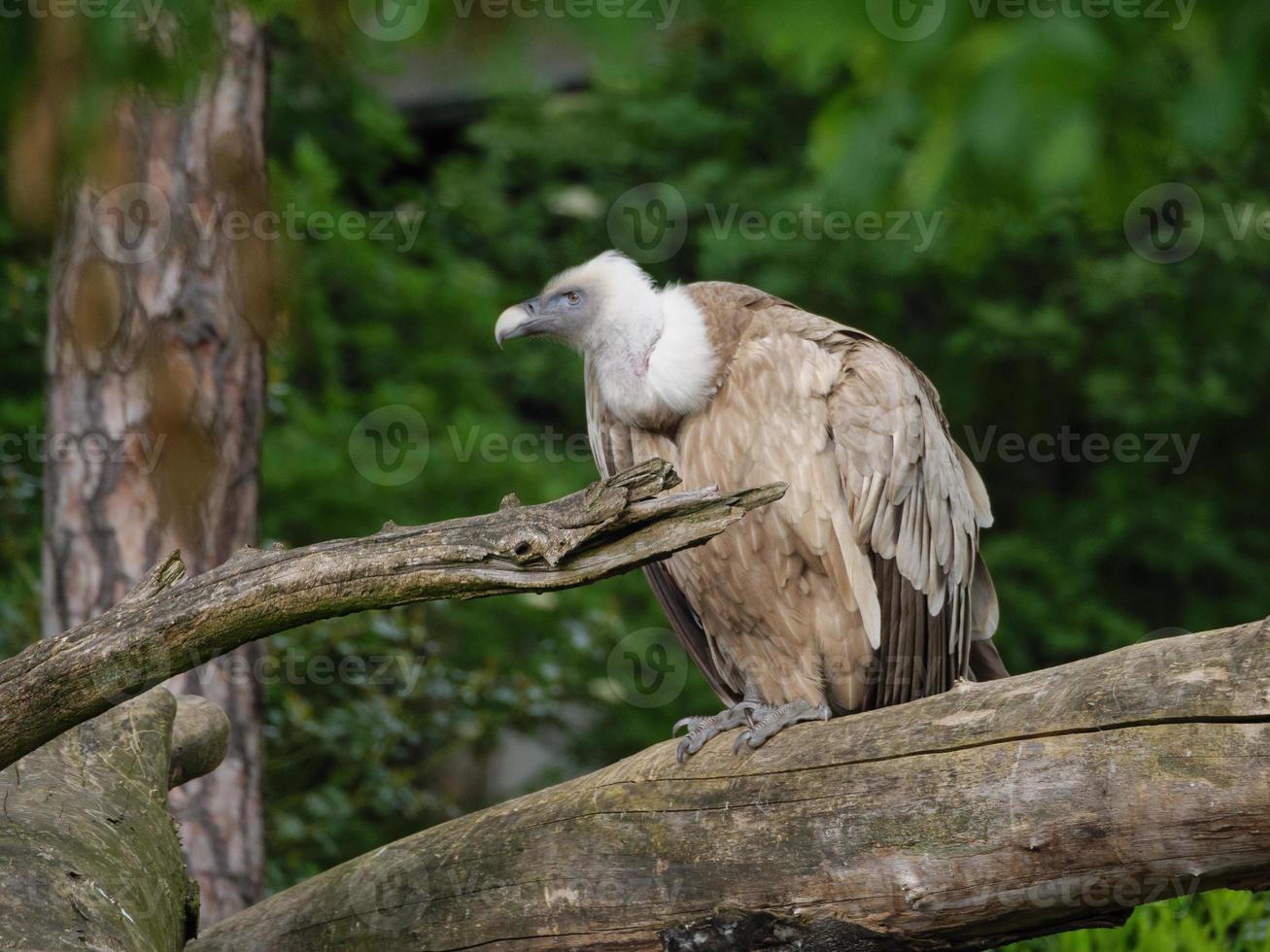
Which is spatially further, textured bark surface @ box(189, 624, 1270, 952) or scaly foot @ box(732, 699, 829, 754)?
scaly foot @ box(732, 699, 829, 754)

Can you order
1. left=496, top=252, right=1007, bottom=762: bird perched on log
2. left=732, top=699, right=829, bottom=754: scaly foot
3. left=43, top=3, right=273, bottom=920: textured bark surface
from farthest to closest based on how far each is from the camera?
left=43, top=3, right=273, bottom=920: textured bark surface < left=496, top=252, right=1007, bottom=762: bird perched on log < left=732, top=699, right=829, bottom=754: scaly foot

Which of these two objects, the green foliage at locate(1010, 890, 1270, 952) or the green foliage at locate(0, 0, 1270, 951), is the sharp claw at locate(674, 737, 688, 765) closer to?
the green foliage at locate(1010, 890, 1270, 952)

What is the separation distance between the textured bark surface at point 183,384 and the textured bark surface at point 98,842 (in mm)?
811

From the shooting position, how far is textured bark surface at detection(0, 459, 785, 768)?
2.59 m

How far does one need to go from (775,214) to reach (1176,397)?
2.72m

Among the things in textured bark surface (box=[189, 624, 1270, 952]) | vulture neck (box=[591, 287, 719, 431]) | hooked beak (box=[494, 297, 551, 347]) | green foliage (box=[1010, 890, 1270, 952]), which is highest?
hooked beak (box=[494, 297, 551, 347])

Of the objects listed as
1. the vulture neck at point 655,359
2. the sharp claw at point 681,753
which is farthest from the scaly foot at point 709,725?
the vulture neck at point 655,359

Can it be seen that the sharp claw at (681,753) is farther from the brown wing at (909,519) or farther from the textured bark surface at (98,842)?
the textured bark surface at (98,842)

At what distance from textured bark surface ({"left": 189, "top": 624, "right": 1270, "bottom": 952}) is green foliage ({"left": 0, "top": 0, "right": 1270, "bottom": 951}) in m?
2.28

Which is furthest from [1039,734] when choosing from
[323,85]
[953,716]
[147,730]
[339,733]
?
[323,85]

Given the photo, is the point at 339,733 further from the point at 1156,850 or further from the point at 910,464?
the point at 1156,850

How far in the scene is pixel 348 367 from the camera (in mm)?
9156

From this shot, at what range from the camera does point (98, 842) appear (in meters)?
3.10

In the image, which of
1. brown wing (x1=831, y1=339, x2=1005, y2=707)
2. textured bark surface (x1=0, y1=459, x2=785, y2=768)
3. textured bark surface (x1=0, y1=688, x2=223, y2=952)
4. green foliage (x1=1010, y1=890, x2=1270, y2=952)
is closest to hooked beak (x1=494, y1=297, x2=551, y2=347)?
brown wing (x1=831, y1=339, x2=1005, y2=707)
